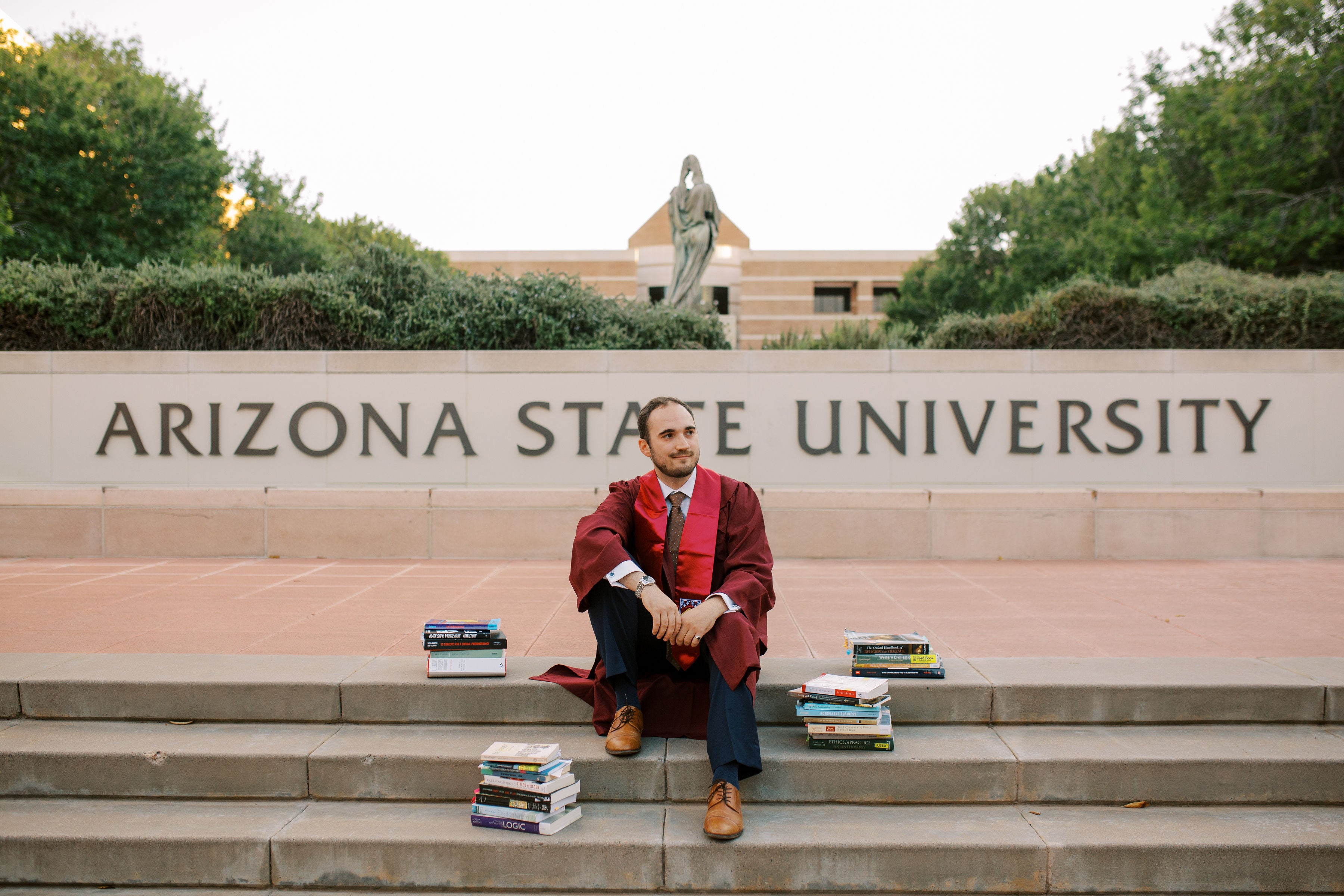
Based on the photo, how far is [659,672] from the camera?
4.02m

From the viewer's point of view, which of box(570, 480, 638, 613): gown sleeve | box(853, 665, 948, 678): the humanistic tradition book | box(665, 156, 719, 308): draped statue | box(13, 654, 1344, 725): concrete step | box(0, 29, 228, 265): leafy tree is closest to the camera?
box(570, 480, 638, 613): gown sleeve

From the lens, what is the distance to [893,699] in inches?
161

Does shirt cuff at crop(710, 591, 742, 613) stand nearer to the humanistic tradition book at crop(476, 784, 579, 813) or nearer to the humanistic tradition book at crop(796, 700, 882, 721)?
the humanistic tradition book at crop(796, 700, 882, 721)

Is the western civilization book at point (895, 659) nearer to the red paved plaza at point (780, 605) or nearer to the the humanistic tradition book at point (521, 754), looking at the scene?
the red paved plaza at point (780, 605)

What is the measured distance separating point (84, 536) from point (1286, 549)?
11085mm

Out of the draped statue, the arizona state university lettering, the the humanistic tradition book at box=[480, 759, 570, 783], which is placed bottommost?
the the humanistic tradition book at box=[480, 759, 570, 783]

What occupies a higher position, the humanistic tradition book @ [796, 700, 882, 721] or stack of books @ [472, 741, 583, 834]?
the humanistic tradition book @ [796, 700, 882, 721]

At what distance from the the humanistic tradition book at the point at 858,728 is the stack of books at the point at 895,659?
389mm

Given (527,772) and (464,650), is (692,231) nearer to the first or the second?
(464,650)

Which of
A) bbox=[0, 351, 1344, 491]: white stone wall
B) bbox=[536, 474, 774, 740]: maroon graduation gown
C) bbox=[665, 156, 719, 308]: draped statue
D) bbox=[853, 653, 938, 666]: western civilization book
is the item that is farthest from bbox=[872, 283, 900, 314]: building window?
bbox=[536, 474, 774, 740]: maroon graduation gown

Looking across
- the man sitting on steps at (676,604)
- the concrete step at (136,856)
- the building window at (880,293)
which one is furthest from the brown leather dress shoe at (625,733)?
the building window at (880,293)

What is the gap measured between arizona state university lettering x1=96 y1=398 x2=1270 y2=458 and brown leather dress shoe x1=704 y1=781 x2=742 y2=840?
5.86 metres

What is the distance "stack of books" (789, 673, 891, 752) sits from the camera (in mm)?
3805

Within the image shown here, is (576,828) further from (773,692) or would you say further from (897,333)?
(897,333)
